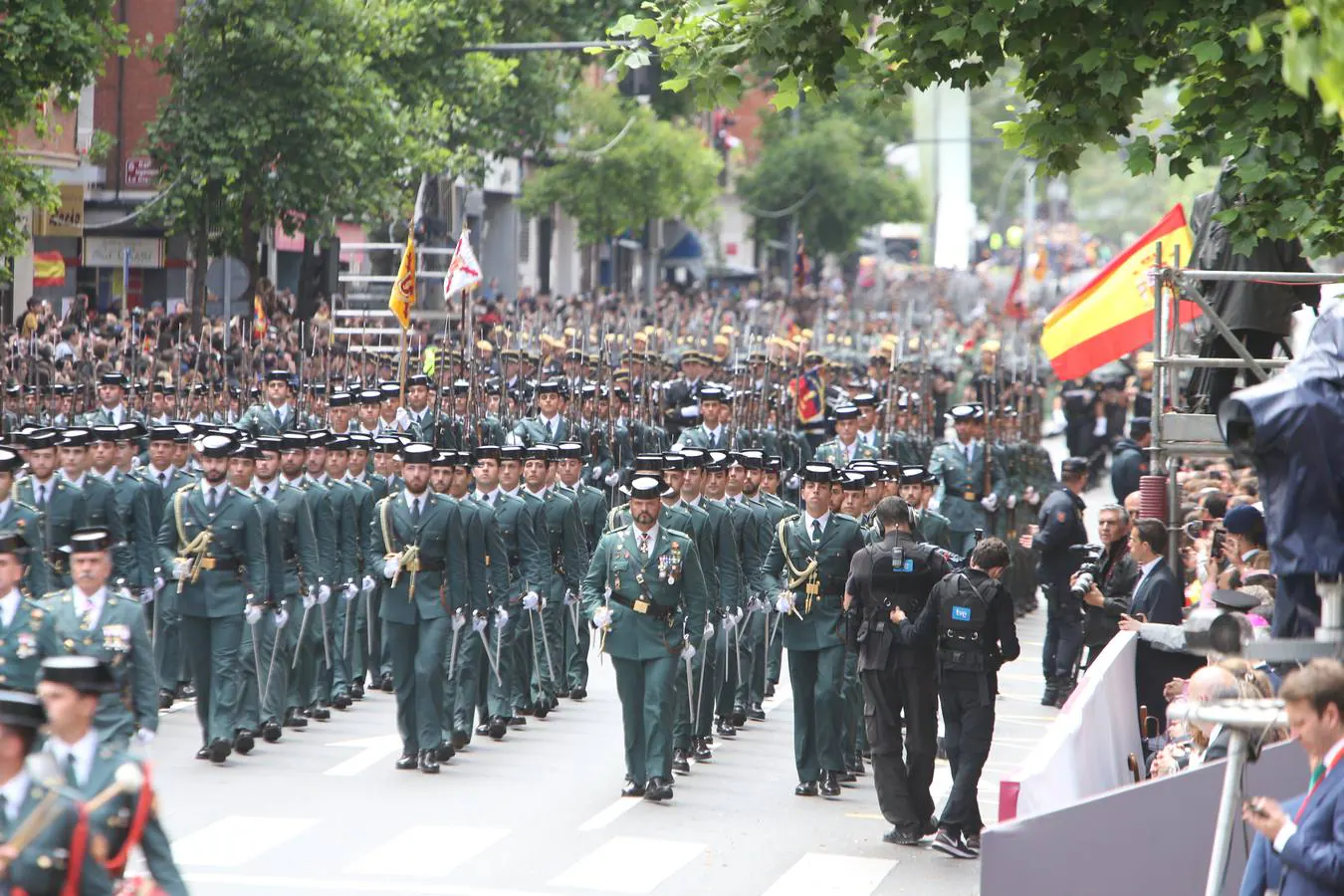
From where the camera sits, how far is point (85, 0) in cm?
2223

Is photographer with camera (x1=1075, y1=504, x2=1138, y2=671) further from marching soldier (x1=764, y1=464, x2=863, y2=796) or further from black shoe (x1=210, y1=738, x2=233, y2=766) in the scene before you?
black shoe (x1=210, y1=738, x2=233, y2=766)

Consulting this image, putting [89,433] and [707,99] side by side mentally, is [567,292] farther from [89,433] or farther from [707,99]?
[707,99]

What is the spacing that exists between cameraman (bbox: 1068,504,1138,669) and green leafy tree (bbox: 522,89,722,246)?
113 ft

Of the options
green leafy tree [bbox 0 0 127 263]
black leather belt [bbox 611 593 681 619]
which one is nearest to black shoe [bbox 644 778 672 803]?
black leather belt [bbox 611 593 681 619]

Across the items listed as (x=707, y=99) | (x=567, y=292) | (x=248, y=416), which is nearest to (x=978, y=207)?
(x=567, y=292)

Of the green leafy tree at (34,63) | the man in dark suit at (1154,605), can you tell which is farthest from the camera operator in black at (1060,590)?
the green leafy tree at (34,63)

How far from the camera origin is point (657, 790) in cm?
1323

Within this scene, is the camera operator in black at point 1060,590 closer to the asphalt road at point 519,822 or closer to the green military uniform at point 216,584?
the asphalt road at point 519,822

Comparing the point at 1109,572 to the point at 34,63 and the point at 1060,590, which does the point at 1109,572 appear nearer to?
the point at 1060,590

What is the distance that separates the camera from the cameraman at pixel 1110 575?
1513cm

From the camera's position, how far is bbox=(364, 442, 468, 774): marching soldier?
13938mm

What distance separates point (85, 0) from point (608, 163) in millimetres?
28095

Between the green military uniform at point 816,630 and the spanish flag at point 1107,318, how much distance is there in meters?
3.43

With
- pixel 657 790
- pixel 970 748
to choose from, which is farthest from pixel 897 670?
pixel 657 790
